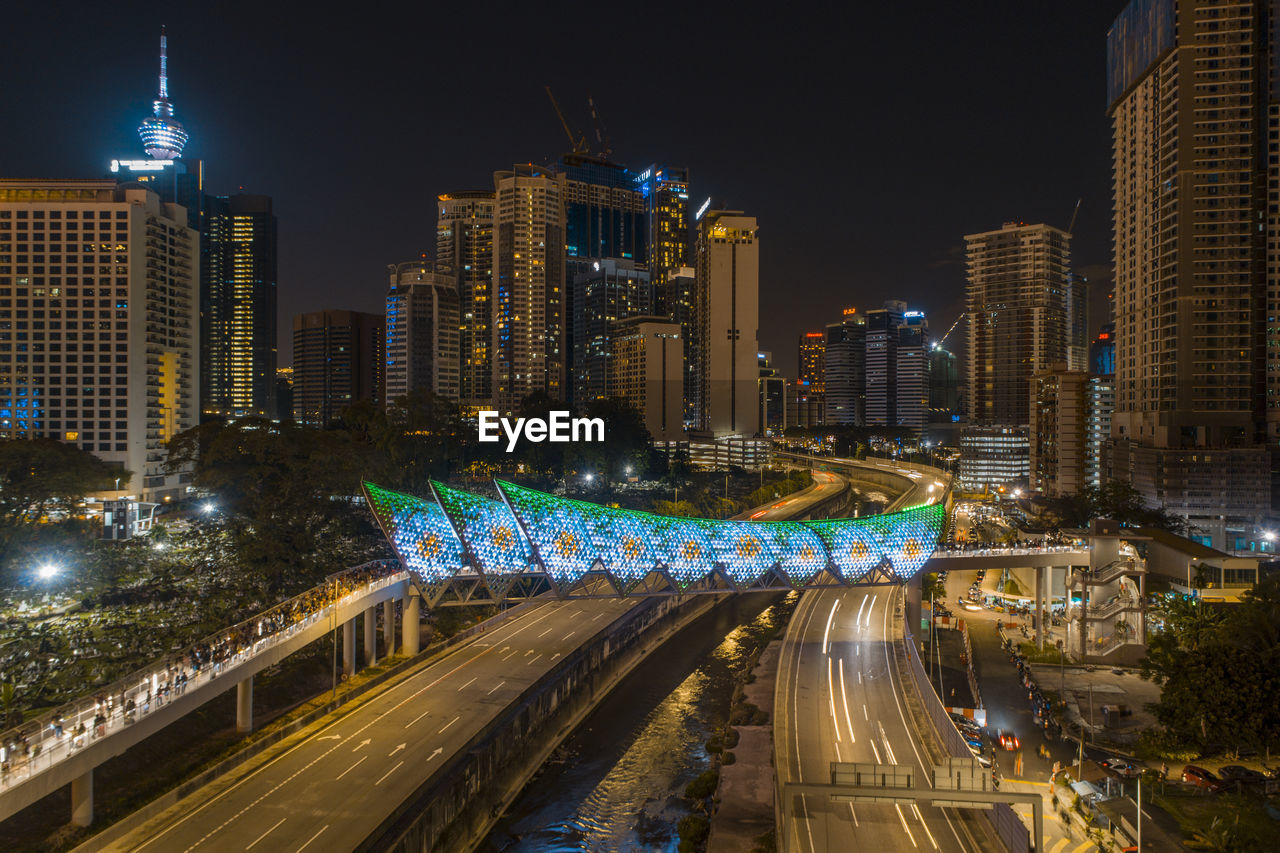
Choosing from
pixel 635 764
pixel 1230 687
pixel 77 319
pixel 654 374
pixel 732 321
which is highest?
pixel 732 321

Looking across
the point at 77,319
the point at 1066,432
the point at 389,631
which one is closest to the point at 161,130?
the point at 77,319

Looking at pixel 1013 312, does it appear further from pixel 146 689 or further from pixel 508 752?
pixel 146 689

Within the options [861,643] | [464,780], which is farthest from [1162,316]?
[464,780]

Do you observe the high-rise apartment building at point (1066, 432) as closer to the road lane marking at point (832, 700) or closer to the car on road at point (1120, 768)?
the road lane marking at point (832, 700)

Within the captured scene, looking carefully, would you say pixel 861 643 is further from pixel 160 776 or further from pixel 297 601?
pixel 160 776

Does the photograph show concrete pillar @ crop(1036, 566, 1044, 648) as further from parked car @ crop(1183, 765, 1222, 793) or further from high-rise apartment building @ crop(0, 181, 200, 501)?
high-rise apartment building @ crop(0, 181, 200, 501)

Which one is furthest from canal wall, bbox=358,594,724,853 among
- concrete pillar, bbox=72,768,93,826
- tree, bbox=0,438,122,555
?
tree, bbox=0,438,122,555
